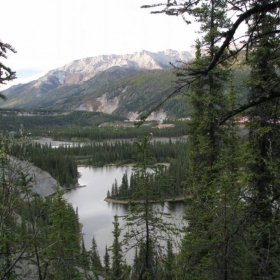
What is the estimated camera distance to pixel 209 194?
7699 mm

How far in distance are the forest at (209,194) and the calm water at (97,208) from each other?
11.4 meters

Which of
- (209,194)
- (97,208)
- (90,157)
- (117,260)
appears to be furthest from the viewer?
(90,157)

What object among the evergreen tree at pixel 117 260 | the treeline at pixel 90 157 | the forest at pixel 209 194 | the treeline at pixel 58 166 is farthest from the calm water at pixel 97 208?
the forest at pixel 209 194

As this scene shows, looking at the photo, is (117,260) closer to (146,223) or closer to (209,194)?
(146,223)

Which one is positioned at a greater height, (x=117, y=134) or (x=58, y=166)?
(x=117, y=134)

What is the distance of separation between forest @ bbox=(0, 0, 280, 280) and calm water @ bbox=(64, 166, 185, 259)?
11428 mm

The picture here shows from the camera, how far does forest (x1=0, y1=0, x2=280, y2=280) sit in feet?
12.6

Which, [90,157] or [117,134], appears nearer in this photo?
[90,157]

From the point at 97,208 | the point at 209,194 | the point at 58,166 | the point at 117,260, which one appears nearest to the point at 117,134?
the point at 58,166

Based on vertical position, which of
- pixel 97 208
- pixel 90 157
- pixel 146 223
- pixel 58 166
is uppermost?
pixel 146 223

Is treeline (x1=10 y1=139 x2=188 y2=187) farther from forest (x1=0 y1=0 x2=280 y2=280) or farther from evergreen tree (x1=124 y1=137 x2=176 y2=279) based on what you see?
evergreen tree (x1=124 y1=137 x2=176 y2=279)

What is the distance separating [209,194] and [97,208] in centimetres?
4344

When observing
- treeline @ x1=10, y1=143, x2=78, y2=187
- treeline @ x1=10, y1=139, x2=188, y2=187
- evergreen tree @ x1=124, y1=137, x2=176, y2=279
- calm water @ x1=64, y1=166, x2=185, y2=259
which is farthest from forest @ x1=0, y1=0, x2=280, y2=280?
treeline @ x1=10, y1=143, x2=78, y2=187

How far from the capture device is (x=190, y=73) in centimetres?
379
